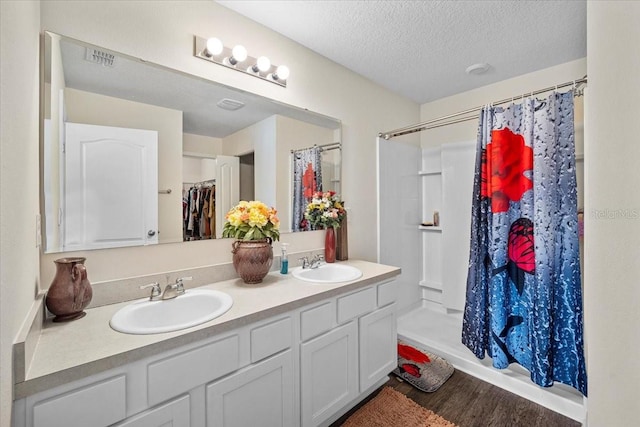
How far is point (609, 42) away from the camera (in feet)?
1.85

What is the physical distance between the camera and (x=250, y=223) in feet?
5.37

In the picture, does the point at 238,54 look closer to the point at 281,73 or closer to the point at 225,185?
the point at 281,73

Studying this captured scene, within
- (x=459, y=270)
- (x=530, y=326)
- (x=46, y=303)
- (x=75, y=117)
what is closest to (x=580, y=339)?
(x=530, y=326)

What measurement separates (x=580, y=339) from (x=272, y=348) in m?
1.86

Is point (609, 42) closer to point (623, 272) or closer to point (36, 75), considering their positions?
point (623, 272)

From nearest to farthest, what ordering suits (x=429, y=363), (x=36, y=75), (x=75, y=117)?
(x=36, y=75)
(x=75, y=117)
(x=429, y=363)

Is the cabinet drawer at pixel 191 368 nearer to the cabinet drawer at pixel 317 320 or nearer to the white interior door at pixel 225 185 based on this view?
the cabinet drawer at pixel 317 320

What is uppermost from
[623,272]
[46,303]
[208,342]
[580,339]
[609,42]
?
[609,42]

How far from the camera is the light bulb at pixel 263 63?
1.79 m

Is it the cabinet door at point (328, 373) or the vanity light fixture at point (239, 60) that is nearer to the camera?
the cabinet door at point (328, 373)

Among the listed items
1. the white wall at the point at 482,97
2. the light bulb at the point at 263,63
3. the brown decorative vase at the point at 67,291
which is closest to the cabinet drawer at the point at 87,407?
the brown decorative vase at the point at 67,291

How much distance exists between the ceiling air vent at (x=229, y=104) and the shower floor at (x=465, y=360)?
235 centimetres

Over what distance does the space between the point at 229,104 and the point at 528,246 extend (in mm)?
2176

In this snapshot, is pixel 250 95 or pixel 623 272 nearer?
pixel 623 272
